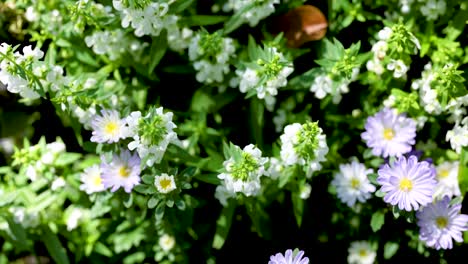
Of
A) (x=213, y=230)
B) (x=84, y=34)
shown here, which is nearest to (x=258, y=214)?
(x=213, y=230)

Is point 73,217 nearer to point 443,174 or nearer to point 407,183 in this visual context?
point 407,183

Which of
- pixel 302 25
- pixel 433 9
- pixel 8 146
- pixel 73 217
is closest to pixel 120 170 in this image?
pixel 73 217

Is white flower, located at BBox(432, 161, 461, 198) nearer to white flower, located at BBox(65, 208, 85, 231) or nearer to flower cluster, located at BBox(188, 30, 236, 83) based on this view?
flower cluster, located at BBox(188, 30, 236, 83)

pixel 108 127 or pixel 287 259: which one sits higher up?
pixel 108 127

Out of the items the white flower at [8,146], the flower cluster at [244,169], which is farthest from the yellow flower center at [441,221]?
the white flower at [8,146]

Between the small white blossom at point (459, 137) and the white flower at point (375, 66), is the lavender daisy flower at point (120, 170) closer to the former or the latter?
the white flower at point (375, 66)

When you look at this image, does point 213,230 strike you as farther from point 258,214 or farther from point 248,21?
point 248,21

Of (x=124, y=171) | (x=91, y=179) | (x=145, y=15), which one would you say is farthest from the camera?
(x=91, y=179)
